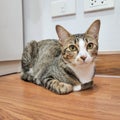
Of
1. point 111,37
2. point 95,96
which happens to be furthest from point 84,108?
point 111,37

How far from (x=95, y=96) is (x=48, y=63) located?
12.6 inches

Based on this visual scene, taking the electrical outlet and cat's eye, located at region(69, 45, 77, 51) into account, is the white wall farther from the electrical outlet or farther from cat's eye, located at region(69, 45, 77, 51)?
cat's eye, located at region(69, 45, 77, 51)

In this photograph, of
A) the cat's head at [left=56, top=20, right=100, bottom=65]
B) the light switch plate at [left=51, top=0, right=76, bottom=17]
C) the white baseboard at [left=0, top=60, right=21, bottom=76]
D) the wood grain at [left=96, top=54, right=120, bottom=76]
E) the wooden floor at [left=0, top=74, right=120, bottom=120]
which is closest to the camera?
the wooden floor at [left=0, top=74, right=120, bottom=120]

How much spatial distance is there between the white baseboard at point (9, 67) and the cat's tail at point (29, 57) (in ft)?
1.00

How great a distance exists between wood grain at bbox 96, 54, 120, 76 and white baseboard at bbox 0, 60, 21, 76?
0.60m

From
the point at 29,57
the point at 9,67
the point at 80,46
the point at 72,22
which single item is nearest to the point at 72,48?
the point at 80,46

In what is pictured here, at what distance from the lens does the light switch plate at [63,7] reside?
111cm

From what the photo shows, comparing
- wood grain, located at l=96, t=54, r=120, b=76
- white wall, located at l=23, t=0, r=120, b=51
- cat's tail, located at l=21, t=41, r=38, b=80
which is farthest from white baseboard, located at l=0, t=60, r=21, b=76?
wood grain, located at l=96, t=54, r=120, b=76

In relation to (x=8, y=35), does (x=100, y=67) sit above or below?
below

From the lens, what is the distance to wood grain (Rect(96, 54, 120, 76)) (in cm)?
98

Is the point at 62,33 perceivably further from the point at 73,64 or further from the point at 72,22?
the point at 72,22

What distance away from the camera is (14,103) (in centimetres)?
59

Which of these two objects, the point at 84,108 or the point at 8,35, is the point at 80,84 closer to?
the point at 84,108

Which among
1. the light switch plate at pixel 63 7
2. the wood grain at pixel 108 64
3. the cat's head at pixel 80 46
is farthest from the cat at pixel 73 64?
the light switch plate at pixel 63 7
